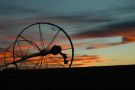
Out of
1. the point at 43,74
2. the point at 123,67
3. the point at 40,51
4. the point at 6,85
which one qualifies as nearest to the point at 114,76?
the point at 123,67

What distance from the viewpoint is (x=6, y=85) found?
103 ft

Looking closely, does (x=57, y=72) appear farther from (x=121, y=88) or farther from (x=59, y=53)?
(x=59, y=53)

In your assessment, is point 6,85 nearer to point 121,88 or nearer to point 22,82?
point 22,82

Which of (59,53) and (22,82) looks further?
(59,53)

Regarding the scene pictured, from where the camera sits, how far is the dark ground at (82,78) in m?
28.8

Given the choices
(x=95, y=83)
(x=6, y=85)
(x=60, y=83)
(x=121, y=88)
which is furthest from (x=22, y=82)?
(x=121, y=88)

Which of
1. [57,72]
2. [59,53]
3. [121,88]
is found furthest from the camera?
[59,53]

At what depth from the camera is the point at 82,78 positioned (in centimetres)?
2931

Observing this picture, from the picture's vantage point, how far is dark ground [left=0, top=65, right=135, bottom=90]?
2881cm

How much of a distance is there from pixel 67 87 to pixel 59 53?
10241mm

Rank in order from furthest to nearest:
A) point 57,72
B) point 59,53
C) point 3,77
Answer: point 59,53
point 3,77
point 57,72

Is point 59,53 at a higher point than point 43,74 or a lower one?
higher

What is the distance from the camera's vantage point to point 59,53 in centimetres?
3900

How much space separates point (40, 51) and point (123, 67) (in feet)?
42.4
